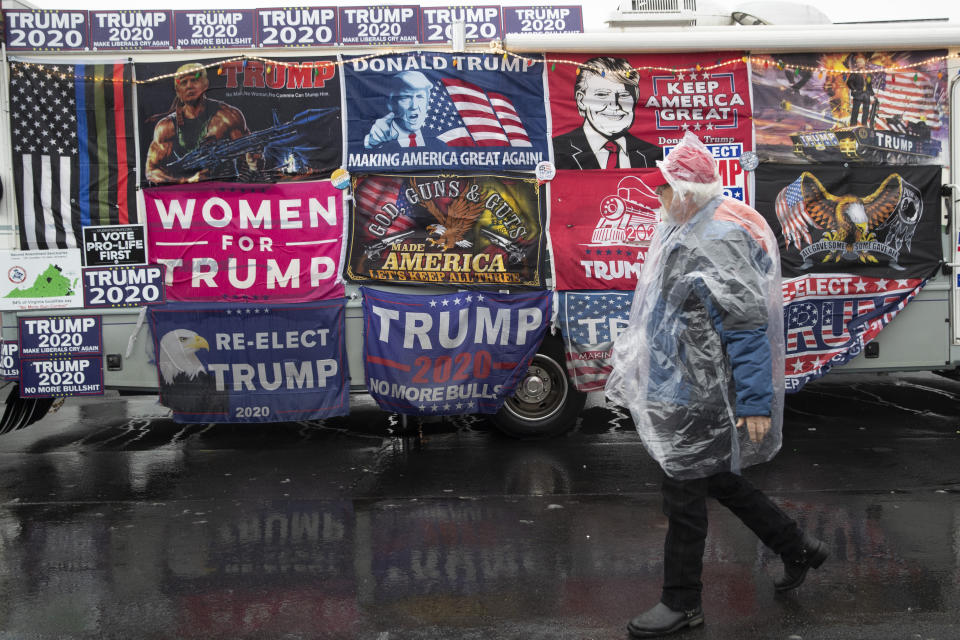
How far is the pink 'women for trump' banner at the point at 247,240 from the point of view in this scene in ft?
23.1

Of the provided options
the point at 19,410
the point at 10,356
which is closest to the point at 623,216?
the point at 10,356

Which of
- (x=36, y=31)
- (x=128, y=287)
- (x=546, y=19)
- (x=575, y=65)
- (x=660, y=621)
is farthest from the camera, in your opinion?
(x=546, y=19)

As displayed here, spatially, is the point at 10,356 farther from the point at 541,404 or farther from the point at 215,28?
the point at 541,404

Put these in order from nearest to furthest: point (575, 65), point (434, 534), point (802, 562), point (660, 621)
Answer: point (660, 621)
point (802, 562)
point (434, 534)
point (575, 65)

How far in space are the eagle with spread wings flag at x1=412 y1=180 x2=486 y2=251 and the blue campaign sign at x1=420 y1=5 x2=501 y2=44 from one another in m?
1.33

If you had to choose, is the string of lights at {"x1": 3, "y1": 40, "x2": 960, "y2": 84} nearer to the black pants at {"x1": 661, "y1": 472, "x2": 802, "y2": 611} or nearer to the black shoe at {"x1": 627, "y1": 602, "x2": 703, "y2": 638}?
the black pants at {"x1": 661, "y1": 472, "x2": 802, "y2": 611}

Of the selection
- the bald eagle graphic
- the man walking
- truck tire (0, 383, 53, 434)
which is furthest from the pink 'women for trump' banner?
the man walking

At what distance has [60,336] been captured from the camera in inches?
276

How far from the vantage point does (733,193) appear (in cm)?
736

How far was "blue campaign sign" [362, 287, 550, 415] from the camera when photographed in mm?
7180

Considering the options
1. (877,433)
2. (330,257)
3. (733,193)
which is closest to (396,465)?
(330,257)

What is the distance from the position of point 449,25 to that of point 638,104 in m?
1.75

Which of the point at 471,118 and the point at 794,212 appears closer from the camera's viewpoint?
the point at 471,118

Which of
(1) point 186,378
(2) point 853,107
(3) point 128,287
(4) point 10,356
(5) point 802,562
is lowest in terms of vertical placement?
(5) point 802,562
